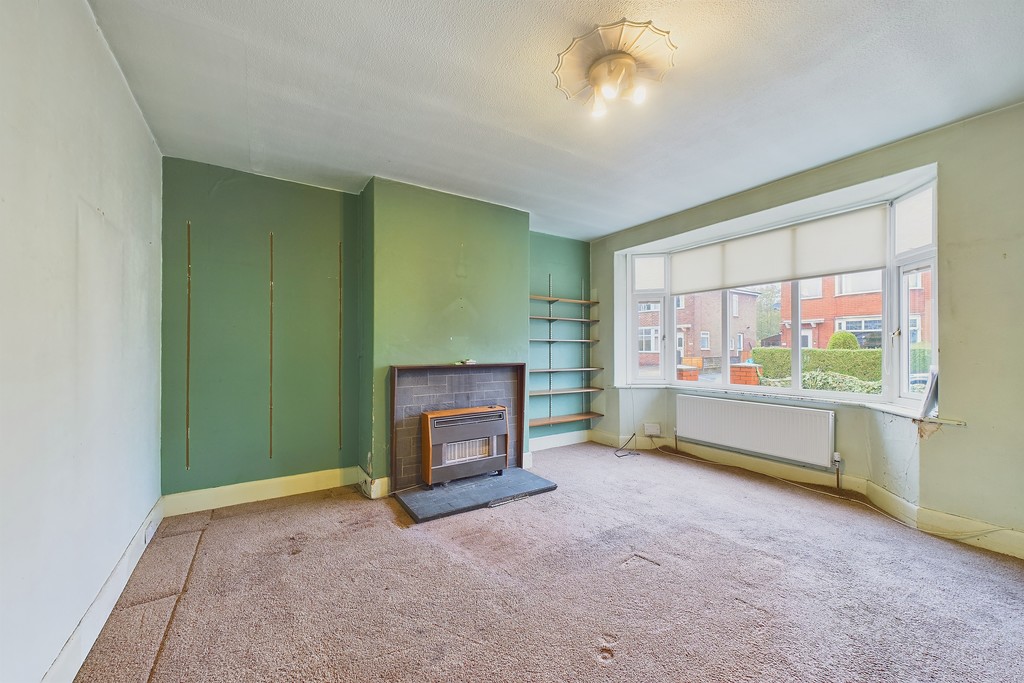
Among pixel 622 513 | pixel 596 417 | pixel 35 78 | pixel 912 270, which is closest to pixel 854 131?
pixel 912 270

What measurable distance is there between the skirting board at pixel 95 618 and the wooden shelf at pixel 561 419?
3.39 meters

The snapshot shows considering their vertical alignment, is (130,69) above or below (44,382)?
above

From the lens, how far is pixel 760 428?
13.3 ft

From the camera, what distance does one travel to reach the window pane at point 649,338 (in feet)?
17.1

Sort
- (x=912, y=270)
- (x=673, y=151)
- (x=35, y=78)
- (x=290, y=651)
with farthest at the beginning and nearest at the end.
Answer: (x=912, y=270)
(x=673, y=151)
(x=290, y=651)
(x=35, y=78)

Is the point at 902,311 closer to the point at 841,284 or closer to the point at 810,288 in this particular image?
the point at 841,284

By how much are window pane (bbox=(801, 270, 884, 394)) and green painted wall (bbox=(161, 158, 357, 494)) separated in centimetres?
456

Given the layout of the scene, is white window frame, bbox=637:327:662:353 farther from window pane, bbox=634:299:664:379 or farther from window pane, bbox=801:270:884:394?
window pane, bbox=801:270:884:394

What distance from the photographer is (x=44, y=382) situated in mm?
1389

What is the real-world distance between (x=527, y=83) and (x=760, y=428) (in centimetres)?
383

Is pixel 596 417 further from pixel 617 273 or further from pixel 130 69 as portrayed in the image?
pixel 130 69

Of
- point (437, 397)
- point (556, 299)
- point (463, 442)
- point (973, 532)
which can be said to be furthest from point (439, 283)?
point (973, 532)

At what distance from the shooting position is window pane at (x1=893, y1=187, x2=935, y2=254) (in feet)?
9.97

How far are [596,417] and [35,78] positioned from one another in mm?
5112
